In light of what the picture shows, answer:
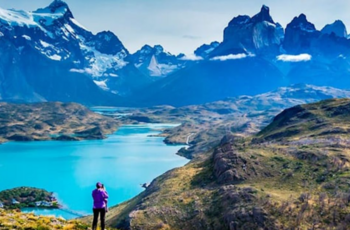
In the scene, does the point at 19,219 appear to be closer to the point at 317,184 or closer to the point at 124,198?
the point at 317,184

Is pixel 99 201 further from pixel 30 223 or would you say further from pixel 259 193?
pixel 259 193

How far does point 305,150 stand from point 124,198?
3982 inches

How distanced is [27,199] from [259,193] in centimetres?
12343

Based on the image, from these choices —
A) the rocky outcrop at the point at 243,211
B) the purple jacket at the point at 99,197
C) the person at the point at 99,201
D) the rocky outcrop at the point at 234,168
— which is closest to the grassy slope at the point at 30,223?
the person at the point at 99,201

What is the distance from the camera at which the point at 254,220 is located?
3150 inches

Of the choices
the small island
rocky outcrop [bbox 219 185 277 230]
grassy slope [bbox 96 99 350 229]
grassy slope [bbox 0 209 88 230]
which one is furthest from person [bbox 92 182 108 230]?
the small island

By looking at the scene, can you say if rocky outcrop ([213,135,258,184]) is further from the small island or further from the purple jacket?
the small island

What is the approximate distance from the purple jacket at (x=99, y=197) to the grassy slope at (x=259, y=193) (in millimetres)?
47998

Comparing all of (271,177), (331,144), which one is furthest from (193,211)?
(331,144)

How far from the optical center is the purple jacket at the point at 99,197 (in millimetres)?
37438

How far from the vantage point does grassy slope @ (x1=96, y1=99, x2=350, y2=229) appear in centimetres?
7956

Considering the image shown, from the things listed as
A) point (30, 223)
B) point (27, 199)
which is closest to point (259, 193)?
point (30, 223)

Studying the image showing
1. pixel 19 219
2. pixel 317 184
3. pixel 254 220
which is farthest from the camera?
pixel 317 184

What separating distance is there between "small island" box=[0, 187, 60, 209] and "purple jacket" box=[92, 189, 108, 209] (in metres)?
146
